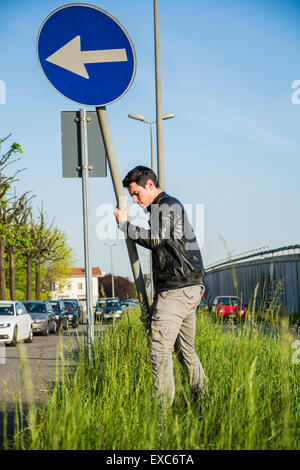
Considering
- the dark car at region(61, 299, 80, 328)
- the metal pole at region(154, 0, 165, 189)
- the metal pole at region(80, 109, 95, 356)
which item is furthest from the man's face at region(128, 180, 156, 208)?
the metal pole at region(154, 0, 165, 189)

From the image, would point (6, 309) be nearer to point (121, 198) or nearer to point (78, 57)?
point (78, 57)

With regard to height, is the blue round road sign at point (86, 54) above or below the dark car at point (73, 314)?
above

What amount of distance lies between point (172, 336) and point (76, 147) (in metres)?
3.38

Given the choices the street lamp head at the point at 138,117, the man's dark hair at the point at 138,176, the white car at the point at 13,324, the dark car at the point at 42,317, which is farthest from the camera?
the street lamp head at the point at 138,117

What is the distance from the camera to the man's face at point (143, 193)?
4.42 meters

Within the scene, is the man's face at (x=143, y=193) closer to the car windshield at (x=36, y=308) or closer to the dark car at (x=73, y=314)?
the dark car at (x=73, y=314)

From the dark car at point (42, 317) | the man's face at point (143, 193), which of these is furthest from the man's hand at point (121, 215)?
the dark car at point (42, 317)

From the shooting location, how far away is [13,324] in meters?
18.4

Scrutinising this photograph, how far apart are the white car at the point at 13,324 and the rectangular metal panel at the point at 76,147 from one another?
11.9 metres

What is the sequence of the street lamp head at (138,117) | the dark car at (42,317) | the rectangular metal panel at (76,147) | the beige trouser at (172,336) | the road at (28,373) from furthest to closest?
the street lamp head at (138,117)
the dark car at (42,317)
the rectangular metal panel at (76,147)
the beige trouser at (172,336)
the road at (28,373)

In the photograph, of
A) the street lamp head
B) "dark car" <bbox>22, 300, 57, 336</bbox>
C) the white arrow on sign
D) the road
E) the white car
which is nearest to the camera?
the road

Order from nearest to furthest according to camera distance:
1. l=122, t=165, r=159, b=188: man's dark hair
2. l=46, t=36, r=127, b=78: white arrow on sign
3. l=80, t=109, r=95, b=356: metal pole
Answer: l=122, t=165, r=159, b=188: man's dark hair, l=46, t=36, r=127, b=78: white arrow on sign, l=80, t=109, r=95, b=356: metal pole

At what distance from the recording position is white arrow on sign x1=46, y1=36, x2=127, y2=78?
4512mm

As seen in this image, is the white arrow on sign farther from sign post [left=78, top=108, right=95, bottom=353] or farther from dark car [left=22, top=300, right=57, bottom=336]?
dark car [left=22, top=300, right=57, bottom=336]
